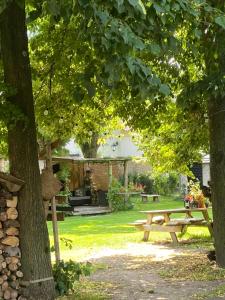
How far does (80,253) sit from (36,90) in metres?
3.89

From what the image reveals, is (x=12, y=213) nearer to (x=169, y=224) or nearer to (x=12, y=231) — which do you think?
(x=12, y=231)

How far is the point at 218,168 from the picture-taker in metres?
8.88

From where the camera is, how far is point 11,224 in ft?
22.3

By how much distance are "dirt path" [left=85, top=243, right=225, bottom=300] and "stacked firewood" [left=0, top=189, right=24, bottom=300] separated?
1.34 m

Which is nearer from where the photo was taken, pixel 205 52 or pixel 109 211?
pixel 205 52

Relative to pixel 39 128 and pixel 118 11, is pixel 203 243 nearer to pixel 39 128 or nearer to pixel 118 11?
pixel 39 128

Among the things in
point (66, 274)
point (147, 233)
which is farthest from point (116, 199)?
point (66, 274)

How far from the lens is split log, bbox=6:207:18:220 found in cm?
681

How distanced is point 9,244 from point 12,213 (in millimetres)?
385

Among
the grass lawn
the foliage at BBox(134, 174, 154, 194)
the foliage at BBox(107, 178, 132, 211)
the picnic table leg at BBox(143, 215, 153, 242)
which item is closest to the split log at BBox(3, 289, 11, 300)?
the grass lawn

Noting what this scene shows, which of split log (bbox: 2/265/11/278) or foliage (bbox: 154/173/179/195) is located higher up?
foliage (bbox: 154/173/179/195)

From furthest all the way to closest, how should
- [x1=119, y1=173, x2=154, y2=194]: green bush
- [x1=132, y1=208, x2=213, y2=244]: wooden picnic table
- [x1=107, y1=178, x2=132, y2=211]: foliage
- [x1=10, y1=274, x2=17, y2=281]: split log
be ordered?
[x1=119, y1=173, x2=154, y2=194]: green bush
[x1=107, y1=178, x2=132, y2=211]: foliage
[x1=132, y1=208, x2=213, y2=244]: wooden picnic table
[x1=10, y1=274, x2=17, y2=281]: split log

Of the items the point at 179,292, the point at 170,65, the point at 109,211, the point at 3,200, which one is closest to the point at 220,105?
the point at 170,65

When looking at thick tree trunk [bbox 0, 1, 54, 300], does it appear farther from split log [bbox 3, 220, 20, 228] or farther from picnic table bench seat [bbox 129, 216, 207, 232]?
picnic table bench seat [bbox 129, 216, 207, 232]
